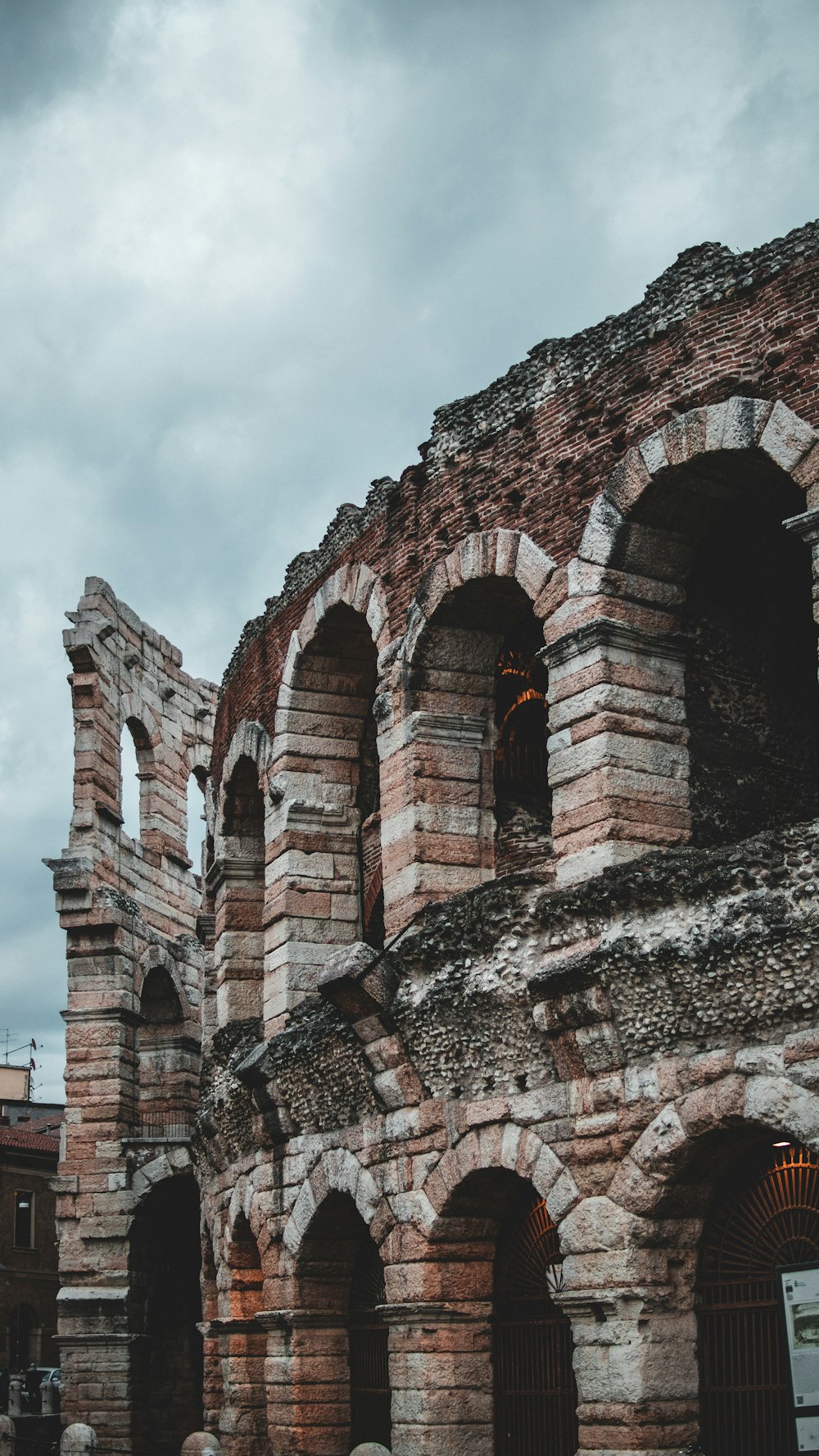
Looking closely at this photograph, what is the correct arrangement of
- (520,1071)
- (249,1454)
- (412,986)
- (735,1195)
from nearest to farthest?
(735,1195) < (520,1071) < (412,986) < (249,1454)

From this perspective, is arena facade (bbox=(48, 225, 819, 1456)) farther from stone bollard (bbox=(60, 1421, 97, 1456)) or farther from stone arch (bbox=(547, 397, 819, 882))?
stone bollard (bbox=(60, 1421, 97, 1456))

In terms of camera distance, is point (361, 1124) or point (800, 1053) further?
point (361, 1124)

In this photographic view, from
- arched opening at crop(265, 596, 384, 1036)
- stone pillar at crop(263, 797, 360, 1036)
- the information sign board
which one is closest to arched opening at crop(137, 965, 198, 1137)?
arched opening at crop(265, 596, 384, 1036)

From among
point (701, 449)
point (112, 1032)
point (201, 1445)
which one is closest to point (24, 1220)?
point (112, 1032)

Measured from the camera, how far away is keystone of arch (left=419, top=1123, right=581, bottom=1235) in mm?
9352

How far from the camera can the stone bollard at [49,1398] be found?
79.3 ft

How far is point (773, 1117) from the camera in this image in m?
8.20

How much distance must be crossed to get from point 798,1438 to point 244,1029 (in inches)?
268

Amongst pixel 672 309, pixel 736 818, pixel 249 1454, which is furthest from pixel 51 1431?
pixel 672 309

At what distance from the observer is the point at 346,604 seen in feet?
43.7

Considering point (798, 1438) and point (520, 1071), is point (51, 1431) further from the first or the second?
point (798, 1438)

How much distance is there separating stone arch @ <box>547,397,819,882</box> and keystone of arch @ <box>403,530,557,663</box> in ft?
1.18

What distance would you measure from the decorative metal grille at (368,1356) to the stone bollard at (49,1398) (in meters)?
13.2

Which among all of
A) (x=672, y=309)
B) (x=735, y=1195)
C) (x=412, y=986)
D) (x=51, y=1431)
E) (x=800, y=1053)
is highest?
(x=672, y=309)
